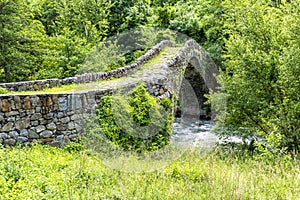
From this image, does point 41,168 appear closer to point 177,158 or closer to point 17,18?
point 177,158

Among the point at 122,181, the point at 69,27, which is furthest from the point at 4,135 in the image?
the point at 69,27

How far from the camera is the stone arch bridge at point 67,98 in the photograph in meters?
7.21

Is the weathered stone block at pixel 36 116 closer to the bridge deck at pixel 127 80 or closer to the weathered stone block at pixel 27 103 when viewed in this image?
the weathered stone block at pixel 27 103

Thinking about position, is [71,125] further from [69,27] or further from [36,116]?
[69,27]

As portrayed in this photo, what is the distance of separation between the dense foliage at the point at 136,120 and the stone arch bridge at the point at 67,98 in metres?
0.27

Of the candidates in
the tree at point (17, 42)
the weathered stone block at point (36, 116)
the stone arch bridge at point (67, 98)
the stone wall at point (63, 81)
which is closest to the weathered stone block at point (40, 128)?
the stone arch bridge at point (67, 98)

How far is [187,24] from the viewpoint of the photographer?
885 inches

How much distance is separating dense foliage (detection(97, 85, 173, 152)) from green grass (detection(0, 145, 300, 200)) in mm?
1434

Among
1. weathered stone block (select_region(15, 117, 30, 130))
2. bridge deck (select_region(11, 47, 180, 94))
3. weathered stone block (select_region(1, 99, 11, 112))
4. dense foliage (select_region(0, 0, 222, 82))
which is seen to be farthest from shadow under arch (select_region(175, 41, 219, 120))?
weathered stone block (select_region(1, 99, 11, 112))

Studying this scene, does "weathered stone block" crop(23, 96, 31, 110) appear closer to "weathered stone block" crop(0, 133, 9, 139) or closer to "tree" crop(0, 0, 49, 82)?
"weathered stone block" crop(0, 133, 9, 139)

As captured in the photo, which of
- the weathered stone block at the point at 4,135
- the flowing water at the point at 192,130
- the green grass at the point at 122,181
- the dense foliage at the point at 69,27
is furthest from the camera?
the flowing water at the point at 192,130

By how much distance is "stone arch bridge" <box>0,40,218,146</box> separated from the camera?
7.21 m

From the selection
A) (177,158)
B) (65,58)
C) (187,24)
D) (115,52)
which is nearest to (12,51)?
(65,58)

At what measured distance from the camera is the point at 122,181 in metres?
5.84
